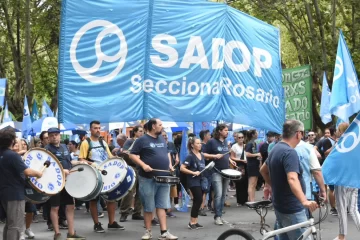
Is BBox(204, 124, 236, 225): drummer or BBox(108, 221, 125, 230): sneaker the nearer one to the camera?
BBox(108, 221, 125, 230): sneaker

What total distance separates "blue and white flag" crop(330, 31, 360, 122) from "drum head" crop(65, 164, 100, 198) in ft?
12.1

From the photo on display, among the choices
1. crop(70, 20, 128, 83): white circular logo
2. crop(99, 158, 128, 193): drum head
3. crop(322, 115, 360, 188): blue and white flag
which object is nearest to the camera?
crop(322, 115, 360, 188): blue and white flag

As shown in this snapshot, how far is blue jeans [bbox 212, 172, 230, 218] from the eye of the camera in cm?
1279

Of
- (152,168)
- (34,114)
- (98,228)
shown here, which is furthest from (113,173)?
(34,114)

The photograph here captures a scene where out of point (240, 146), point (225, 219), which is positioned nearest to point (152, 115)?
point (225, 219)

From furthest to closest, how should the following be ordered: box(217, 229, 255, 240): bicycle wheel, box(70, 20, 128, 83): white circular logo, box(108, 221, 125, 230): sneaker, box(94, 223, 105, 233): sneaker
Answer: box(108, 221, 125, 230): sneaker, box(94, 223, 105, 233): sneaker, box(70, 20, 128, 83): white circular logo, box(217, 229, 255, 240): bicycle wheel

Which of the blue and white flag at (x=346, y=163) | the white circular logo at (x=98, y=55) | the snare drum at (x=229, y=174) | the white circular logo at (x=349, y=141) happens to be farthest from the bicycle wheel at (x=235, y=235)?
the snare drum at (x=229, y=174)

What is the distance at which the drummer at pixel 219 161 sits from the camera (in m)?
12.8

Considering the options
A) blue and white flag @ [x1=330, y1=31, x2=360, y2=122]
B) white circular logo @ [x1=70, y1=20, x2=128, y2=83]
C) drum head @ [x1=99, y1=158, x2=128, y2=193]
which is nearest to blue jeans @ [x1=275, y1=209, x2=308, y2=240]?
white circular logo @ [x1=70, y1=20, x2=128, y2=83]

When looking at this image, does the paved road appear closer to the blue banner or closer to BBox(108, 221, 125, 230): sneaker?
BBox(108, 221, 125, 230): sneaker

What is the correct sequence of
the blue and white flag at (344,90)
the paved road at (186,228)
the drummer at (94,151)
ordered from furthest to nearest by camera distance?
1. the drummer at (94,151)
2. the paved road at (186,228)
3. the blue and white flag at (344,90)

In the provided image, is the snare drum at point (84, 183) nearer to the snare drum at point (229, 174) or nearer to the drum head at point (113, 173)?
the drum head at point (113, 173)

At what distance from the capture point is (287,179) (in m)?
7.12

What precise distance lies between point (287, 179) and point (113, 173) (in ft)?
15.5
